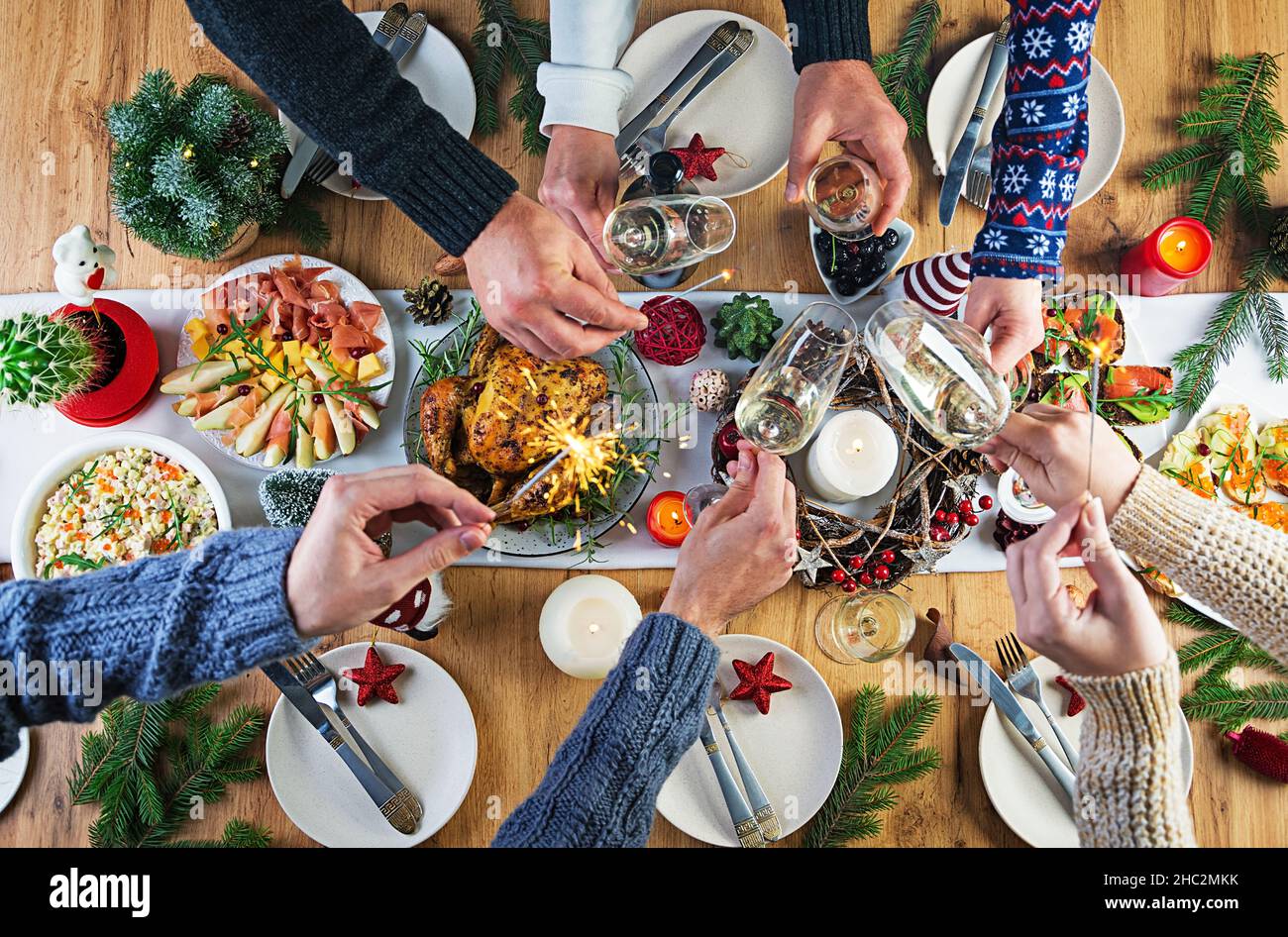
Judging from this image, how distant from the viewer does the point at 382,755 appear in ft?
4.60

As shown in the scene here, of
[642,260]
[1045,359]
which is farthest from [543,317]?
[1045,359]

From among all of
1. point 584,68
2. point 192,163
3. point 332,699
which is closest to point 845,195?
point 584,68

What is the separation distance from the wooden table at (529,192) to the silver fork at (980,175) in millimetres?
54

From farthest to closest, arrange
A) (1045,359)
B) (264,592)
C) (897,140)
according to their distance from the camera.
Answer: (1045,359)
(897,140)
(264,592)

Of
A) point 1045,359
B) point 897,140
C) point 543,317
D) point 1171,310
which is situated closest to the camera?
point 543,317

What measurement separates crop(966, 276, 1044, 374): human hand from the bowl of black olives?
0.65 ft

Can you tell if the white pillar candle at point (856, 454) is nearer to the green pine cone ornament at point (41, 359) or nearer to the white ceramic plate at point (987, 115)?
the white ceramic plate at point (987, 115)

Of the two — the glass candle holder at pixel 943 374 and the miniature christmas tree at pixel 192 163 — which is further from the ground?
the miniature christmas tree at pixel 192 163

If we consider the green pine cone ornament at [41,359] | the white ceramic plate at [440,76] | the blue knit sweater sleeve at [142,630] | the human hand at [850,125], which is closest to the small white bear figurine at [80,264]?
the green pine cone ornament at [41,359]

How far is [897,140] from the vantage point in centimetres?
130

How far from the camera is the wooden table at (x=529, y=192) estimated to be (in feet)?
4.66

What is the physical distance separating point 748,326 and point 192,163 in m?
0.95

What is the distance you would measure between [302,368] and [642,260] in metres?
0.62
